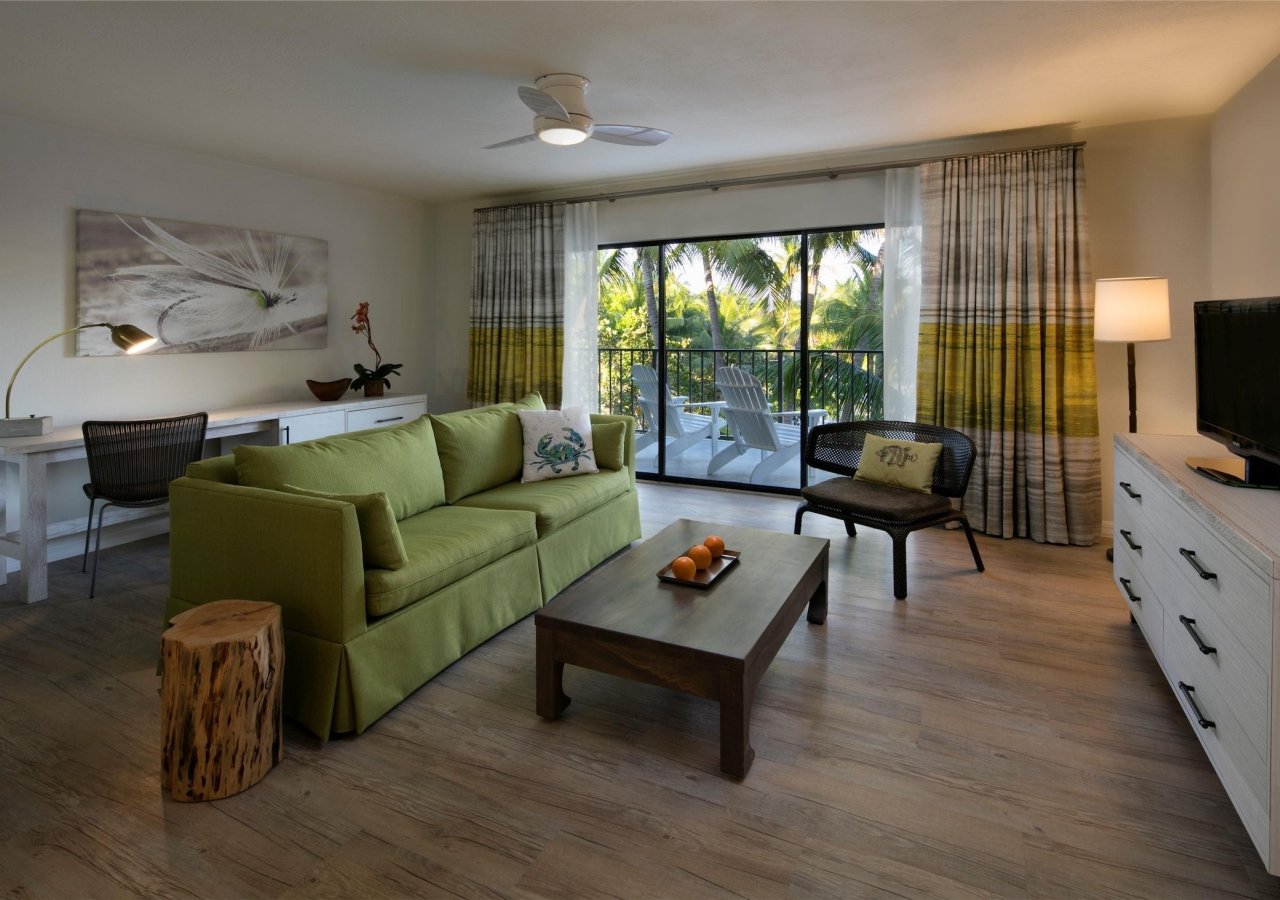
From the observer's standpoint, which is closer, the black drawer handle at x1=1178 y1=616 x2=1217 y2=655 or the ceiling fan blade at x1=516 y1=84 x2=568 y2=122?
the black drawer handle at x1=1178 y1=616 x2=1217 y2=655

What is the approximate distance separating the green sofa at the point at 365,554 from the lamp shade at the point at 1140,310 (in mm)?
2801

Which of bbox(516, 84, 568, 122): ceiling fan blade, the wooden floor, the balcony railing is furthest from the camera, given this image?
the balcony railing

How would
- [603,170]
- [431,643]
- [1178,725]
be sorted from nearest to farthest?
[1178,725] < [431,643] < [603,170]

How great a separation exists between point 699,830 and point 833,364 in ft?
13.8

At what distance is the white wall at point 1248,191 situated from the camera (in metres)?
3.06

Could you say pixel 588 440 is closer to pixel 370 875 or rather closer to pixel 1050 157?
pixel 370 875

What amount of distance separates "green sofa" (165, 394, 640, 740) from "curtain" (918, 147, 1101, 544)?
2.54 m

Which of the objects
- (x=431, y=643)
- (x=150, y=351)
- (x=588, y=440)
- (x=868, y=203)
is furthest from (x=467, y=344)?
(x=431, y=643)

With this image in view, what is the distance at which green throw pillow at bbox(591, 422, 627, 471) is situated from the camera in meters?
3.98

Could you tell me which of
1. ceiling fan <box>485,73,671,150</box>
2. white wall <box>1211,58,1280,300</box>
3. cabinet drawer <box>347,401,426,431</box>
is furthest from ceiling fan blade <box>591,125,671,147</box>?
white wall <box>1211,58,1280,300</box>

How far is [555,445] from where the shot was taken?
3820mm

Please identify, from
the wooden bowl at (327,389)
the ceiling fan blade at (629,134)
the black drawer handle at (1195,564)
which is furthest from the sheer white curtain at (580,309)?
the black drawer handle at (1195,564)

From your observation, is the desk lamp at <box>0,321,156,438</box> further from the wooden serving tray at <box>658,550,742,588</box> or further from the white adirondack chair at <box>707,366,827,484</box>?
the white adirondack chair at <box>707,366,827,484</box>

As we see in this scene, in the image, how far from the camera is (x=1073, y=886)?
158 cm
